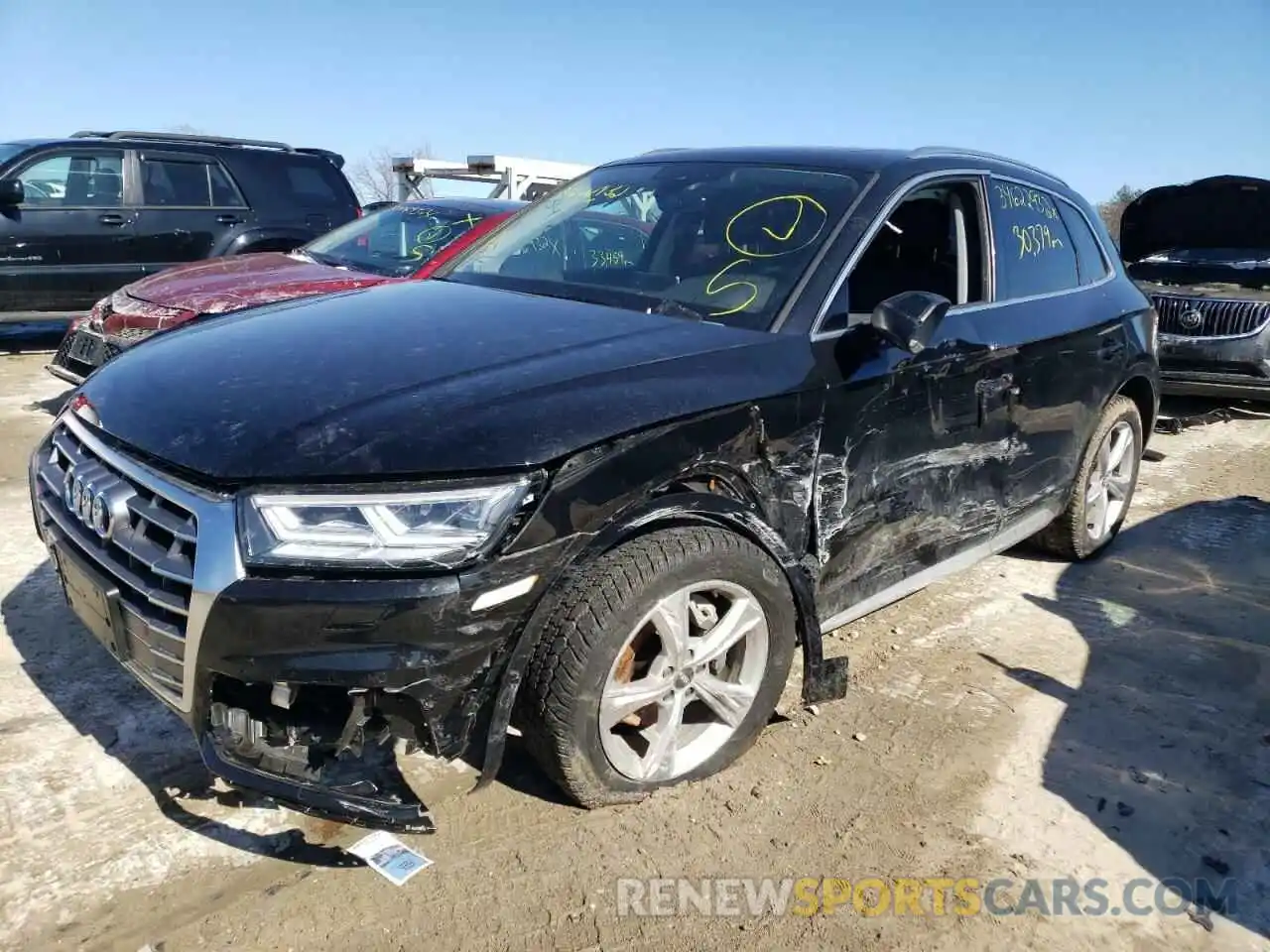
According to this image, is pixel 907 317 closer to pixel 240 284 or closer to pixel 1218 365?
pixel 240 284

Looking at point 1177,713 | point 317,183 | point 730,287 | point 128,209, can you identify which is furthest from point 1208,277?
point 128,209

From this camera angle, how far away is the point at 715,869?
2.44 m

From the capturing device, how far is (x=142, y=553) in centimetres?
220

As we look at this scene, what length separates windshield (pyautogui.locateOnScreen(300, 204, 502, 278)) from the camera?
6.41 m

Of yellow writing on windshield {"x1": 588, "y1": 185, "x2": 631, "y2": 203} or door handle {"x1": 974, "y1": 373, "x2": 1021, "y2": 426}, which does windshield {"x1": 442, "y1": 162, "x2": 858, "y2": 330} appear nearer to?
yellow writing on windshield {"x1": 588, "y1": 185, "x2": 631, "y2": 203}

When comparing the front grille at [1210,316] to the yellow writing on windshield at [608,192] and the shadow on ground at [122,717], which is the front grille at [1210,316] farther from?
the shadow on ground at [122,717]

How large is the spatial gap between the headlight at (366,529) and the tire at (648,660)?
1.00 ft

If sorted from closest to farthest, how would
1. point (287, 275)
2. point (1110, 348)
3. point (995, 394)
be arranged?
point (995, 394) < point (1110, 348) < point (287, 275)

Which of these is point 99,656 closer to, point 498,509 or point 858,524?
point 498,509

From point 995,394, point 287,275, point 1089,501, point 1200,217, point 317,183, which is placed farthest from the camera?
point 317,183

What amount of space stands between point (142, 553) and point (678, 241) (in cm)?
193

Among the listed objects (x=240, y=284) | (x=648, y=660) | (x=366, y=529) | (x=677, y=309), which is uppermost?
(x=677, y=309)

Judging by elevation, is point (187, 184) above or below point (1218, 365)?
above

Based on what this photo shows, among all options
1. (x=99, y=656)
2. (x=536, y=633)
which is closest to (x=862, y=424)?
(x=536, y=633)
